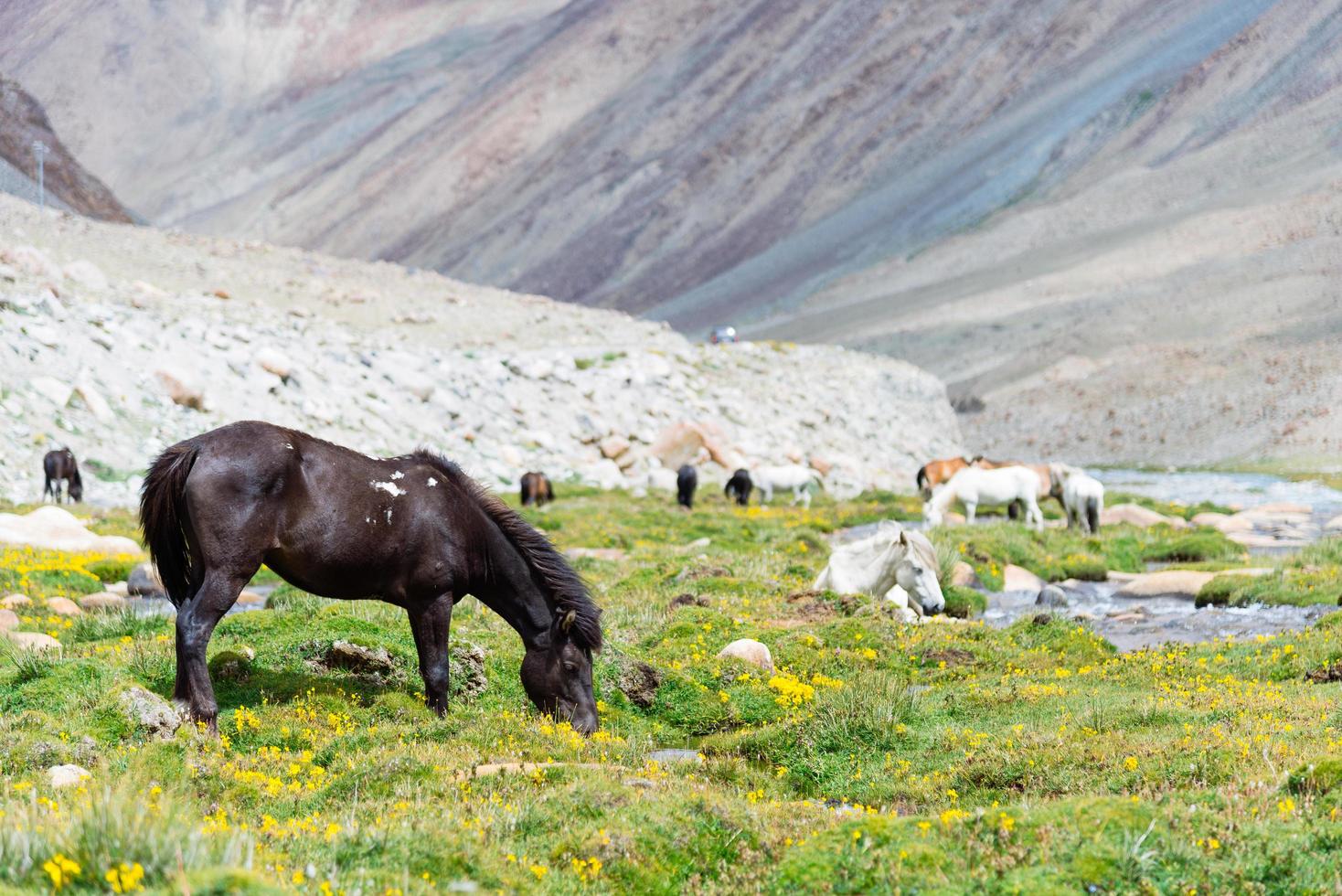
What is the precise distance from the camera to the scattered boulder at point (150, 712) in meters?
9.81

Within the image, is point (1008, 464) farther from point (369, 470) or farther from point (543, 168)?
point (543, 168)

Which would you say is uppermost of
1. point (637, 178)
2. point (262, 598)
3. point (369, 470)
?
point (637, 178)

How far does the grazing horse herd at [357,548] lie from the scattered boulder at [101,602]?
251 inches

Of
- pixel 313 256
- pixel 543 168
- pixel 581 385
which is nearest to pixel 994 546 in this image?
pixel 581 385

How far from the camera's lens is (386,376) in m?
41.9

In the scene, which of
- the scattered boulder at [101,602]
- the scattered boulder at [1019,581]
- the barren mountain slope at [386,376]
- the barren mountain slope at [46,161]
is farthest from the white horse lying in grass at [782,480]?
the barren mountain slope at [46,161]

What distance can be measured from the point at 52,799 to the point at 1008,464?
28225 mm

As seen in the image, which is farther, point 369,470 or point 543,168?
point 543,168

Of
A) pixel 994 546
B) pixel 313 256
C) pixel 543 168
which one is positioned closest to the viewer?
pixel 994 546

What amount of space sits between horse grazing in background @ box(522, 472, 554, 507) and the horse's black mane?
21658mm

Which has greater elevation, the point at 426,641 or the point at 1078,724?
the point at 426,641

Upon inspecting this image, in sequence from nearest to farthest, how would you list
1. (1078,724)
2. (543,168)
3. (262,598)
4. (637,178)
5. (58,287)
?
(1078,724) < (262,598) < (58,287) < (637,178) < (543,168)

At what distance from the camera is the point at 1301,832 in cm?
740

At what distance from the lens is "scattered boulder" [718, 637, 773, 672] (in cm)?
1356
